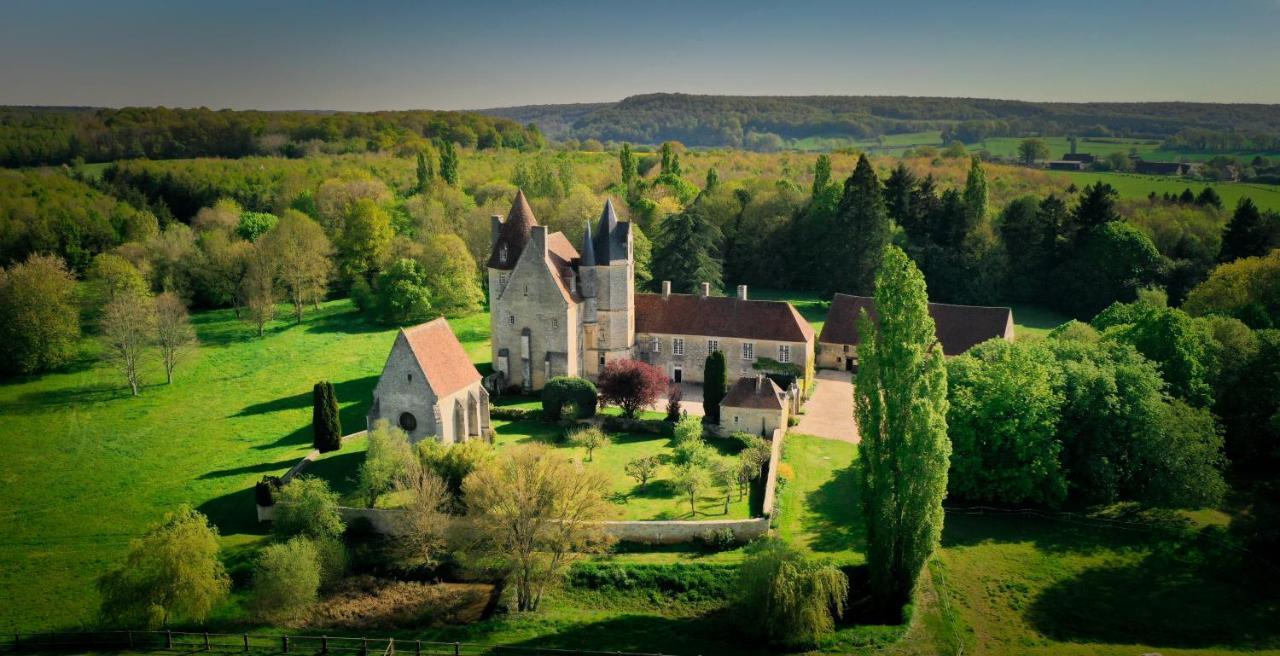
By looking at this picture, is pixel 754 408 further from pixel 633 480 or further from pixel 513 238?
pixel 513 238

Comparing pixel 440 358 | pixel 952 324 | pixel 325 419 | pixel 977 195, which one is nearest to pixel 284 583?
pixel 325 419

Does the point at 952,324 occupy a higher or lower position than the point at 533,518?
higher

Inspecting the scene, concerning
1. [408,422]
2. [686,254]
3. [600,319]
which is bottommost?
[408,422]

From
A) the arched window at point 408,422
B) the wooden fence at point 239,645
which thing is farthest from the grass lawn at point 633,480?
the wooden fence at point 239,645

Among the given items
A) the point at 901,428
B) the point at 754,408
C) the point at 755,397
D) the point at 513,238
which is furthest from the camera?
the point at 513,238

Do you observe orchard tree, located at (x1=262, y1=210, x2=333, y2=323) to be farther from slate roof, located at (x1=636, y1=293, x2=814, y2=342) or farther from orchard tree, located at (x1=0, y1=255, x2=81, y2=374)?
slate roof, located at (x1=636, y1=293, x2=814, y2=342)

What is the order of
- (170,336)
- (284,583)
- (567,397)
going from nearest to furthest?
1. (284,583)
2. (567,397)
3. (170,336)

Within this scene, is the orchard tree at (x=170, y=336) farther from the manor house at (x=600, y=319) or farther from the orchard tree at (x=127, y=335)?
the manor house at (x=600, y=319)
